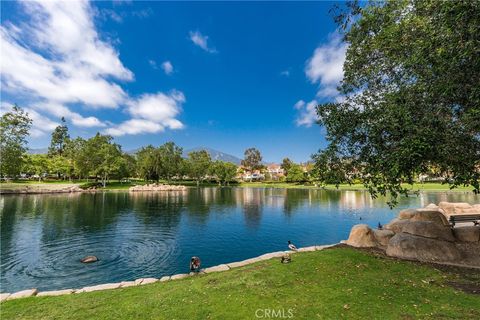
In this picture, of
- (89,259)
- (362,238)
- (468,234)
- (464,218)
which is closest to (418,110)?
(362,238)

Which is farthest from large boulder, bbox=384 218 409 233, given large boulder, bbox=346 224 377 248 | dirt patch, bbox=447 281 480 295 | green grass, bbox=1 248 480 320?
dirt patch, bbox=447 281 480 295

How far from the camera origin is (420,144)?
27.7 feet

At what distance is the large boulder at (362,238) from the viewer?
16938 millimetres

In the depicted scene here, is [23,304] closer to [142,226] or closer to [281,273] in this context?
[281,273]

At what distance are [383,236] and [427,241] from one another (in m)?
3.10

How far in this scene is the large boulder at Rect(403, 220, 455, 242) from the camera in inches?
615

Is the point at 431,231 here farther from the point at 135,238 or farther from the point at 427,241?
the point at 135,238

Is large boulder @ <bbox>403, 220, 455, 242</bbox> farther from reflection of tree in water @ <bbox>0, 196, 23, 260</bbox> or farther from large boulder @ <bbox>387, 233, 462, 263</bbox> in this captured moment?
reflection of tree in water @ <bbox>0, 196, 23, 260</bbox>

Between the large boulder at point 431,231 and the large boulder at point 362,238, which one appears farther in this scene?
the large boulder at point 362,238

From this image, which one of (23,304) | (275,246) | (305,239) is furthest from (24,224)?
(305,239)

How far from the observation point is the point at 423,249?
46.4 feet

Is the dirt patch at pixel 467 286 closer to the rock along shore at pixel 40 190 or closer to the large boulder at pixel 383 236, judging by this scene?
the large boulder at pixel 383 236

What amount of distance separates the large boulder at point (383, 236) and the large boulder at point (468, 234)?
3.81m

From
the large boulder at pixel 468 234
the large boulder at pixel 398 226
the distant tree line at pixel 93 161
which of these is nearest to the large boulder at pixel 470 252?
the large boulder at pixel 468 234
